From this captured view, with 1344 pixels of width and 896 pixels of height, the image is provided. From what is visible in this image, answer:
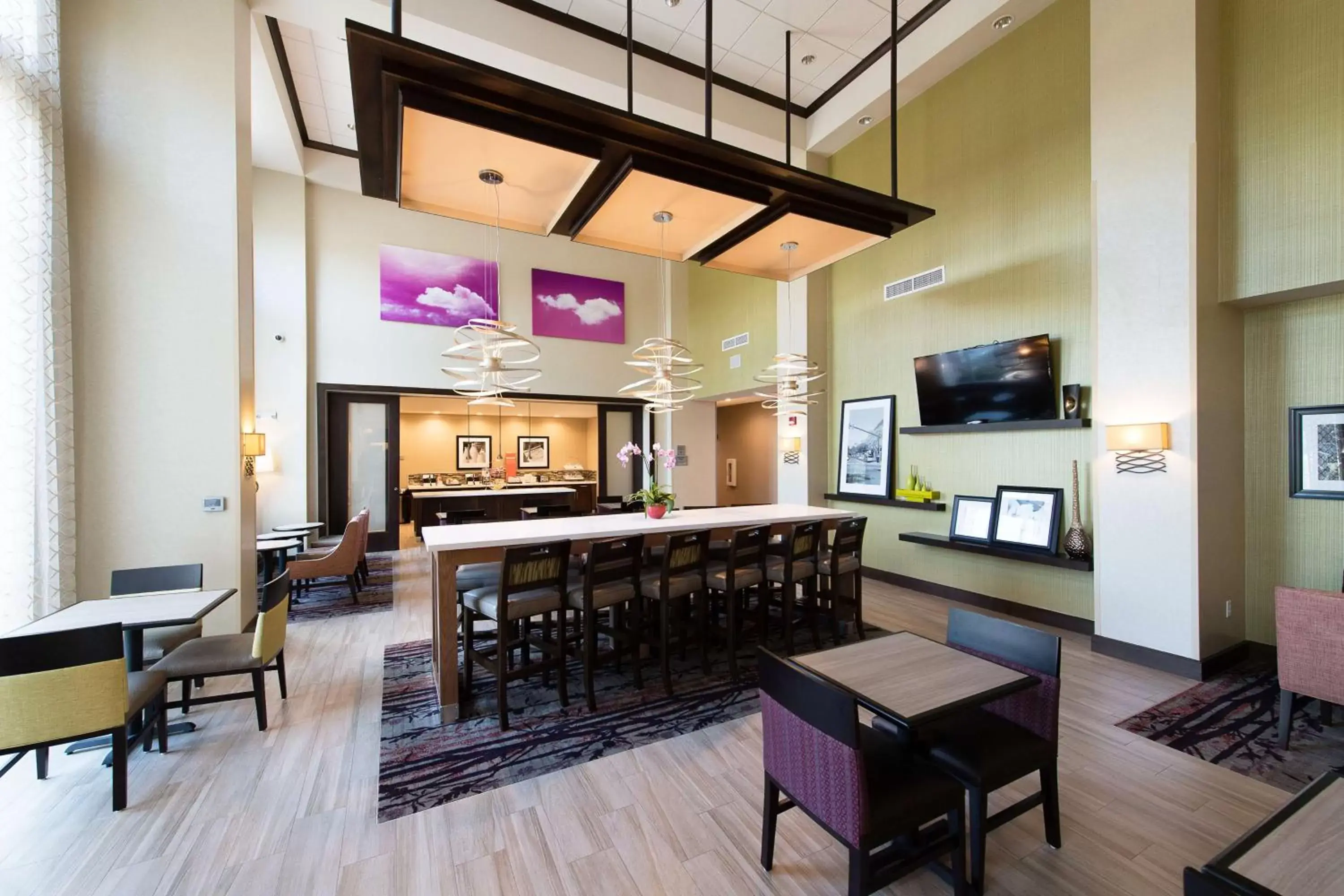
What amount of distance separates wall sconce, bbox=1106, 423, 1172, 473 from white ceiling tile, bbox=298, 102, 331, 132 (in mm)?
9100

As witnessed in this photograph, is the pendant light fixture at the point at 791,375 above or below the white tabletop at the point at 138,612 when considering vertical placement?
above

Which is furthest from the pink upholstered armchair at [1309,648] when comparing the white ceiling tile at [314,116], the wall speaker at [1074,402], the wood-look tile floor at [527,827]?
the white ceiling tile at [314,116]

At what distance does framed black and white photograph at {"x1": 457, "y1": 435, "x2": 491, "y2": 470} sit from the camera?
12.0 metres

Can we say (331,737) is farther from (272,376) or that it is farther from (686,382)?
(686,382)

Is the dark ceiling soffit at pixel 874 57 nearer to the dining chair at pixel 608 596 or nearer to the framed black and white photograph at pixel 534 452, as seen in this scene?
the dining chair at pixel 608 596

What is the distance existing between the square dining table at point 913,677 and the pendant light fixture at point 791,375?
2935mm

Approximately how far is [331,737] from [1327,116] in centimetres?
706

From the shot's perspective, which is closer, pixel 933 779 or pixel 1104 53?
pixel 933 779

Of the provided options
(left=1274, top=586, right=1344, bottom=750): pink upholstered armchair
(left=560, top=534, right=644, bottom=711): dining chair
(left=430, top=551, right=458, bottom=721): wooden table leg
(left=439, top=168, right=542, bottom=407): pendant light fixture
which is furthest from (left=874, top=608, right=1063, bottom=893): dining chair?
(left=439, top=168, right=542, bottom=407): pendant light fixture

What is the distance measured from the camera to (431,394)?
8.52 metres

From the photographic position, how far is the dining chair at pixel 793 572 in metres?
3.94

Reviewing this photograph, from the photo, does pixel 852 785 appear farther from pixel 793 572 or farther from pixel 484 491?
pixel 484 491

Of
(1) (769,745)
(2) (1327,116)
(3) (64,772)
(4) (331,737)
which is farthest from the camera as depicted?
(2) (1327,116)

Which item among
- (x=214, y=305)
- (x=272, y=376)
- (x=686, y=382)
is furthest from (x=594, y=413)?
(x=214, y=305)
